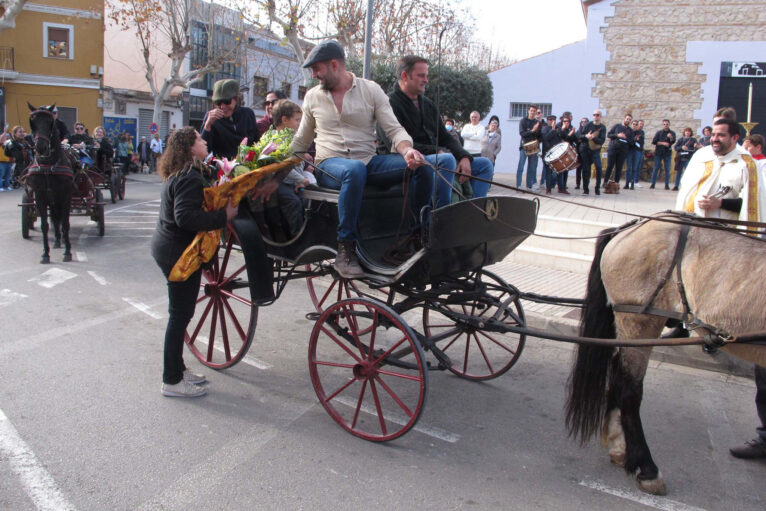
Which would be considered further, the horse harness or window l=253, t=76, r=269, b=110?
window l=253, t=76, r=269, b=110

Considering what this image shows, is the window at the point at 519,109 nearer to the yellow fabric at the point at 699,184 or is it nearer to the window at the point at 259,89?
the yellow fabric at the point at 699,184

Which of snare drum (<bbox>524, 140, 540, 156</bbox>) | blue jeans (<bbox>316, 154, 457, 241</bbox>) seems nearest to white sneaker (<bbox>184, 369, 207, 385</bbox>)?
blue jeans (<bbox>316, 154, 457, 241</bbox>)

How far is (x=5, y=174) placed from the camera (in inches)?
744

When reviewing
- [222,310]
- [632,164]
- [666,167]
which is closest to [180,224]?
[222,310]

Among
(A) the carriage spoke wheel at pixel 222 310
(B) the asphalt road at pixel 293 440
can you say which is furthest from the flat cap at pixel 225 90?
(B) the asphalt road at pixel 293 440

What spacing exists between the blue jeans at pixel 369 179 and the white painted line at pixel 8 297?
4204mm

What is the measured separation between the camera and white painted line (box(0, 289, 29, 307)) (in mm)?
6477

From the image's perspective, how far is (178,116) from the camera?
35.2 m

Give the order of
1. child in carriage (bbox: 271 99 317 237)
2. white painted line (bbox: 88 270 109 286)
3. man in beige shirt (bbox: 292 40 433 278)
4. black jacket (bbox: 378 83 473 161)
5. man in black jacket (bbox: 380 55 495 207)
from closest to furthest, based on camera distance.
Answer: man in beige shirt (bbox: 292 40 433 278) < child in carriage (bbox: 271 99 317 237) < man in black jacket (bbox: 380 55 495 207) < black jacket (bbox: 378 83 473 161) < white painted line (bbox: 88 270 109 286)

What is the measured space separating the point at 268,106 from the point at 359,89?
307 centimetres

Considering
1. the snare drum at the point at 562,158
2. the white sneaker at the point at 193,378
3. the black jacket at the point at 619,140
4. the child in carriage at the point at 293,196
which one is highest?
the black jacket at the point at 619,140

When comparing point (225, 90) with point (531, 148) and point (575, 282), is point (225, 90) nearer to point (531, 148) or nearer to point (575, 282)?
point (575, 282)

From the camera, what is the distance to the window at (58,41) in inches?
1192

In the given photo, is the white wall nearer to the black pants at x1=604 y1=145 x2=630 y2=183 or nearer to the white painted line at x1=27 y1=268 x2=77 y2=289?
the black pants at x1=604 y1=145 x2=630 y2=183
